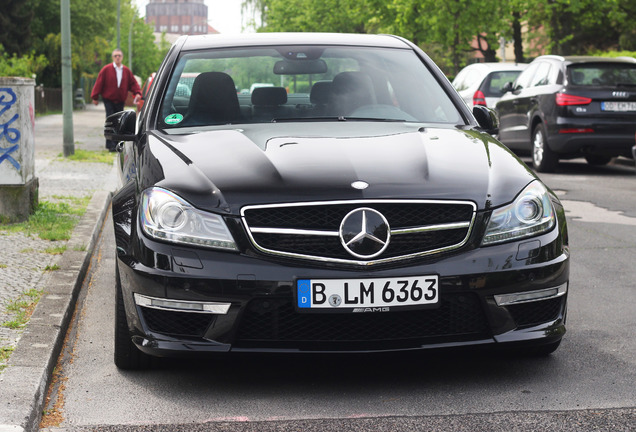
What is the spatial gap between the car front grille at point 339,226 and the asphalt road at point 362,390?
0.47m

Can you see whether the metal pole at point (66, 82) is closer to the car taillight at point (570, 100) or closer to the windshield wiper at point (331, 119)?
the car taillight at point (570, 100)

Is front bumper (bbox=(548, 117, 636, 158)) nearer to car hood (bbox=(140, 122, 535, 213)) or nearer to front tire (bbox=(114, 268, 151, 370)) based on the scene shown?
car hood (bbox=(140, 122, 535, 213))

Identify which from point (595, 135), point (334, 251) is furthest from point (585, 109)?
point (334, 251)

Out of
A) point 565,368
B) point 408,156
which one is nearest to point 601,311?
point 565,368

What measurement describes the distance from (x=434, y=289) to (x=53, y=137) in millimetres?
21300

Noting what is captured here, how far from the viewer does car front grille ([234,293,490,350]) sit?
4.28 m

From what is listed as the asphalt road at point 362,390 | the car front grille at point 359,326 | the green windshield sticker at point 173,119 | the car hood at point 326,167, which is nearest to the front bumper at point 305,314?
the car front grille at point 359,326

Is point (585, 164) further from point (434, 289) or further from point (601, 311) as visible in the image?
point (434, 289)

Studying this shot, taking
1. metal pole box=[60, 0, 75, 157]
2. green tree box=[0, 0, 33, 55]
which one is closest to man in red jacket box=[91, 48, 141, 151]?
metal pole box=[60, 0, 75, 157]

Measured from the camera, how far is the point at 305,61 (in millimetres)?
6070

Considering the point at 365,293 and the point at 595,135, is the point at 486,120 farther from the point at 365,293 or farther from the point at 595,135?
the point at 595,135

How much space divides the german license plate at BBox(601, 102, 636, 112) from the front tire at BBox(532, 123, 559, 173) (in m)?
0.99

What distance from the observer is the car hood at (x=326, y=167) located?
4.32m

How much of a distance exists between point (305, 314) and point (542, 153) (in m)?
12.1
